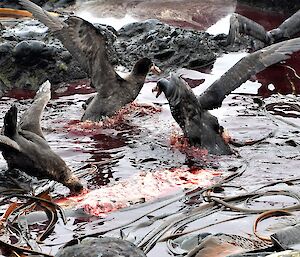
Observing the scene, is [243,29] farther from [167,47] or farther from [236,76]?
[236,76]

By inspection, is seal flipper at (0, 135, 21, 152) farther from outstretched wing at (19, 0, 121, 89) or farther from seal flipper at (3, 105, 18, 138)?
outstretched wing at (19, 0, 121, 89)

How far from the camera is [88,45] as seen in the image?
307 inches

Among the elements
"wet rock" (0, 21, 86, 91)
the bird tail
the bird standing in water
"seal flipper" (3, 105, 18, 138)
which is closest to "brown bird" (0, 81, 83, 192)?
"seal flipper" (3, 105, 18, 138)

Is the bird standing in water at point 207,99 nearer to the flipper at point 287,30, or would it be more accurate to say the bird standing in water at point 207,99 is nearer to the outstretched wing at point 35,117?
the outstretched wing at point 35,117

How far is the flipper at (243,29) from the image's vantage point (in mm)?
9961

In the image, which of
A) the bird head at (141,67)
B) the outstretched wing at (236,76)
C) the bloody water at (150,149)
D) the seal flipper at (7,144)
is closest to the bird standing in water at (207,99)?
the outstretched wing at (236,76)

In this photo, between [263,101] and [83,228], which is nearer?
[83,228]

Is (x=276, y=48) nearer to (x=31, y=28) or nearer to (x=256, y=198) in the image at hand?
(x=256, y=198)

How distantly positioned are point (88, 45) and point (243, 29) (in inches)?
128

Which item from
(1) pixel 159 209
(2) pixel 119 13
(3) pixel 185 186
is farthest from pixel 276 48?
(2) pixel 119 13

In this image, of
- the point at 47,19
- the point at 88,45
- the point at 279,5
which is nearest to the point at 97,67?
the point at 88,45

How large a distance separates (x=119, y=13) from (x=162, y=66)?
15.3 ft

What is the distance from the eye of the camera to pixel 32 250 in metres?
4.68

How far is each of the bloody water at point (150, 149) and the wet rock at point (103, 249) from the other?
0.59 meters
